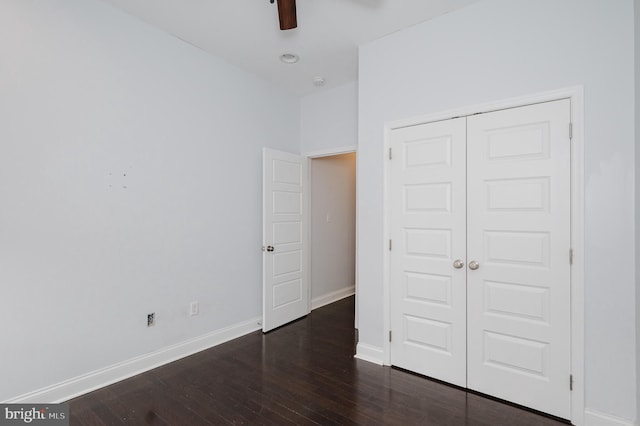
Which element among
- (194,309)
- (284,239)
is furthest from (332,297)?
(194,309)

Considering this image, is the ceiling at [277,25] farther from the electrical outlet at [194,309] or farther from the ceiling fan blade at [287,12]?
the electrical outlet at [194,309]

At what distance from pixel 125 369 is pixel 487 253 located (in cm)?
295

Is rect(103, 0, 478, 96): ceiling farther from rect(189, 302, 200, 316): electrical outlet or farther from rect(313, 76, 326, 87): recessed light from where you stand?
rect(189, 302, 200, 316): electrical outlet

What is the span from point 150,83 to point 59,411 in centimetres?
255

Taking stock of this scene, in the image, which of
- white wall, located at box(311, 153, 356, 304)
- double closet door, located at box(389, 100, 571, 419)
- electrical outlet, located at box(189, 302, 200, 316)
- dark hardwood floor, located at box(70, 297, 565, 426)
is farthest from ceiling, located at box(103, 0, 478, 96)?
dark hardwood floor, located at box(70, 297, 565, 426)

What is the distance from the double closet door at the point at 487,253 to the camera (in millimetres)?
2080

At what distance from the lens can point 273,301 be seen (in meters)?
3.63

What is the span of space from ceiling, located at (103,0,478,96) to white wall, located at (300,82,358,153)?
0.44m

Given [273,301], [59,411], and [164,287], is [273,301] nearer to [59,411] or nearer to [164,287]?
[164,287]

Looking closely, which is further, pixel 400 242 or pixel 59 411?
pixel 400 242

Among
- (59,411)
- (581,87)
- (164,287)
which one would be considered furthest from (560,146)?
(59,411)

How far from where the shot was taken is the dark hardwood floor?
6.70 ft

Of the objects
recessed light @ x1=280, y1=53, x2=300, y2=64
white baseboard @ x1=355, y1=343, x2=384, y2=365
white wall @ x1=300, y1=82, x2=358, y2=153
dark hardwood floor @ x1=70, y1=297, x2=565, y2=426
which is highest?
recessed light @ x1=280, y1=53, x2=300, y2=64

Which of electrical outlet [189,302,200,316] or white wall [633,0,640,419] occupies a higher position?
white wall [633,0,640,419]
